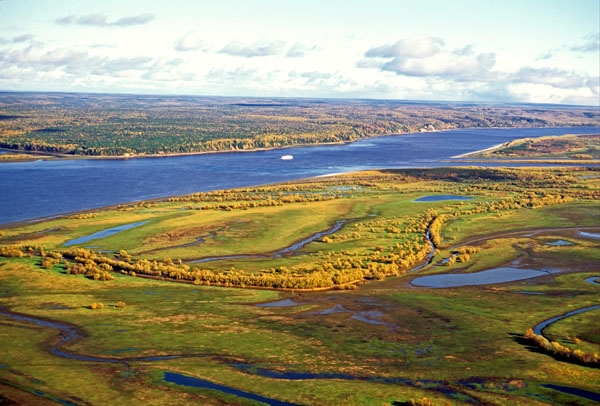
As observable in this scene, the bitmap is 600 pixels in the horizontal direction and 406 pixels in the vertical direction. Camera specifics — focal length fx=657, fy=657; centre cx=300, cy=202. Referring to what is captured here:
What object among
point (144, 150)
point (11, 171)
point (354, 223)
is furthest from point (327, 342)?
point (144, 150)

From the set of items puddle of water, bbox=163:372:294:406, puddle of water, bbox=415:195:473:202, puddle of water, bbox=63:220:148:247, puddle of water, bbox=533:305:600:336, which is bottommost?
puddle of water, bbox=163:372:294:406

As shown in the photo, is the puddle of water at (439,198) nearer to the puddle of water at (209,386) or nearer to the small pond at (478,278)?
the small pond at (478,278)

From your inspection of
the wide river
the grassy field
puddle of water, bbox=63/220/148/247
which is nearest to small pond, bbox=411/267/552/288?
the grassy field

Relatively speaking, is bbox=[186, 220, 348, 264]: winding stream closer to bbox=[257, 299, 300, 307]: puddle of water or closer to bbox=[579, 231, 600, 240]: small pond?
bbox=[257, 299, 300, 307]: puddle of water

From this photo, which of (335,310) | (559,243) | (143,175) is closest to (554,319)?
(335,310)

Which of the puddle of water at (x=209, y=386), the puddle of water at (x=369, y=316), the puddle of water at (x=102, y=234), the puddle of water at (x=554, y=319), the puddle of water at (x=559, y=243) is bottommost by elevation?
the puddle of water at (x=209, y=386)

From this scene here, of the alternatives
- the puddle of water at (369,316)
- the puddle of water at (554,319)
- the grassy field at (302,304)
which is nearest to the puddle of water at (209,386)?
the grassy field at (302,304)
